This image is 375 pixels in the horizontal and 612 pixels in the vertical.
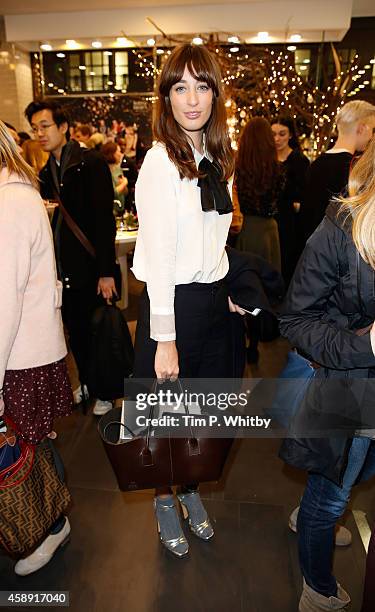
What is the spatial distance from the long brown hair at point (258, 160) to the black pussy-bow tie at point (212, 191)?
5.60 feet

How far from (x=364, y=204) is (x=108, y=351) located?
5.32 feet

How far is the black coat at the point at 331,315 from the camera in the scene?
1.13 meters

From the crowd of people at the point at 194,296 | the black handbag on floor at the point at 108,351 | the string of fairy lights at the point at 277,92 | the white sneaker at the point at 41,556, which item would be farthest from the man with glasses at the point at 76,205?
the string of fairy lights at the point at 277,92

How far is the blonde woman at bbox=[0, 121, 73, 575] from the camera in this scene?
1.39m

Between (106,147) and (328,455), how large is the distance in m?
4.99

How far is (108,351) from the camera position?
2438mm

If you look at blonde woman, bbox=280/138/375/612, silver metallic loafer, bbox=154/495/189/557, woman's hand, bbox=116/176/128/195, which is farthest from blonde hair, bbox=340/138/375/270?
woman's hand, bbox=116/176/128/195

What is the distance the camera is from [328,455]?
1.26m

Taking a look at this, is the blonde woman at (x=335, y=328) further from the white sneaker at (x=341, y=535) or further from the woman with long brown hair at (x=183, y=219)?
the white sneaker at (x=341, y=535)

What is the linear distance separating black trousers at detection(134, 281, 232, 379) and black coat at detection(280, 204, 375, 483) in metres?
0.31

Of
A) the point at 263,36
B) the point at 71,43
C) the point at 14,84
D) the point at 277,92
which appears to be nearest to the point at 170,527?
the point at 277,92

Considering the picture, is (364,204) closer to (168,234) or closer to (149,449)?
(168,234)

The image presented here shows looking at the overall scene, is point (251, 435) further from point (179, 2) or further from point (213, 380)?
point (179, 2)

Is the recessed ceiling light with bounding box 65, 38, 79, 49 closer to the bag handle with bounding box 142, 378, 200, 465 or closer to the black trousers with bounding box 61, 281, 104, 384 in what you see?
the black trousers with bounding box 61, 281, 104, 384
